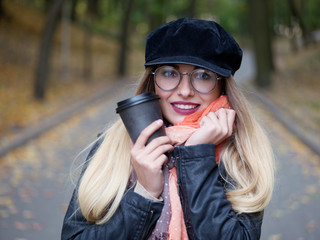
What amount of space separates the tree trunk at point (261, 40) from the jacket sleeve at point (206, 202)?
1464 cm

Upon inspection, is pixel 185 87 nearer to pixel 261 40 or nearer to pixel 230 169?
pixel 230 169

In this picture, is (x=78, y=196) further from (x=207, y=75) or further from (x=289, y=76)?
(x=289, y=76)

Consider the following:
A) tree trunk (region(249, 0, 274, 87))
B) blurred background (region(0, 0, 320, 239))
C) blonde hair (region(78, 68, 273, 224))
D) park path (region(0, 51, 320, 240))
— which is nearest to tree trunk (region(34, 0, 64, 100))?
blurred background (region(0, 0, 320, 239))

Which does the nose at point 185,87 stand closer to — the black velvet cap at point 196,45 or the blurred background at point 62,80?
the black velvet cap at point 196,45

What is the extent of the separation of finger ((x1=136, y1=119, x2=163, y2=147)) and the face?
0.77ft

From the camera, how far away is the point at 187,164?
1631mm

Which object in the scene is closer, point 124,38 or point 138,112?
point 138,112

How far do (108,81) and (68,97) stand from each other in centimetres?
506

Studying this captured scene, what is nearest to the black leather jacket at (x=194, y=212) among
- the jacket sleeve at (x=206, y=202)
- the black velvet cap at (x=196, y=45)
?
the jacket sleeve at (x=206, y=202)

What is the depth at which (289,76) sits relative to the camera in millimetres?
17516

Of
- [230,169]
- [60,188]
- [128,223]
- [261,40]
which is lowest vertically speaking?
[60,188]

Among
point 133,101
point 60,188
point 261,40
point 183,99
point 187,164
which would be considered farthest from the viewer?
point 261,40

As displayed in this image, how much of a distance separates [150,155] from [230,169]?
404 millimetres

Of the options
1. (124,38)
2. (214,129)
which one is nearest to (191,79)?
(214,129)
